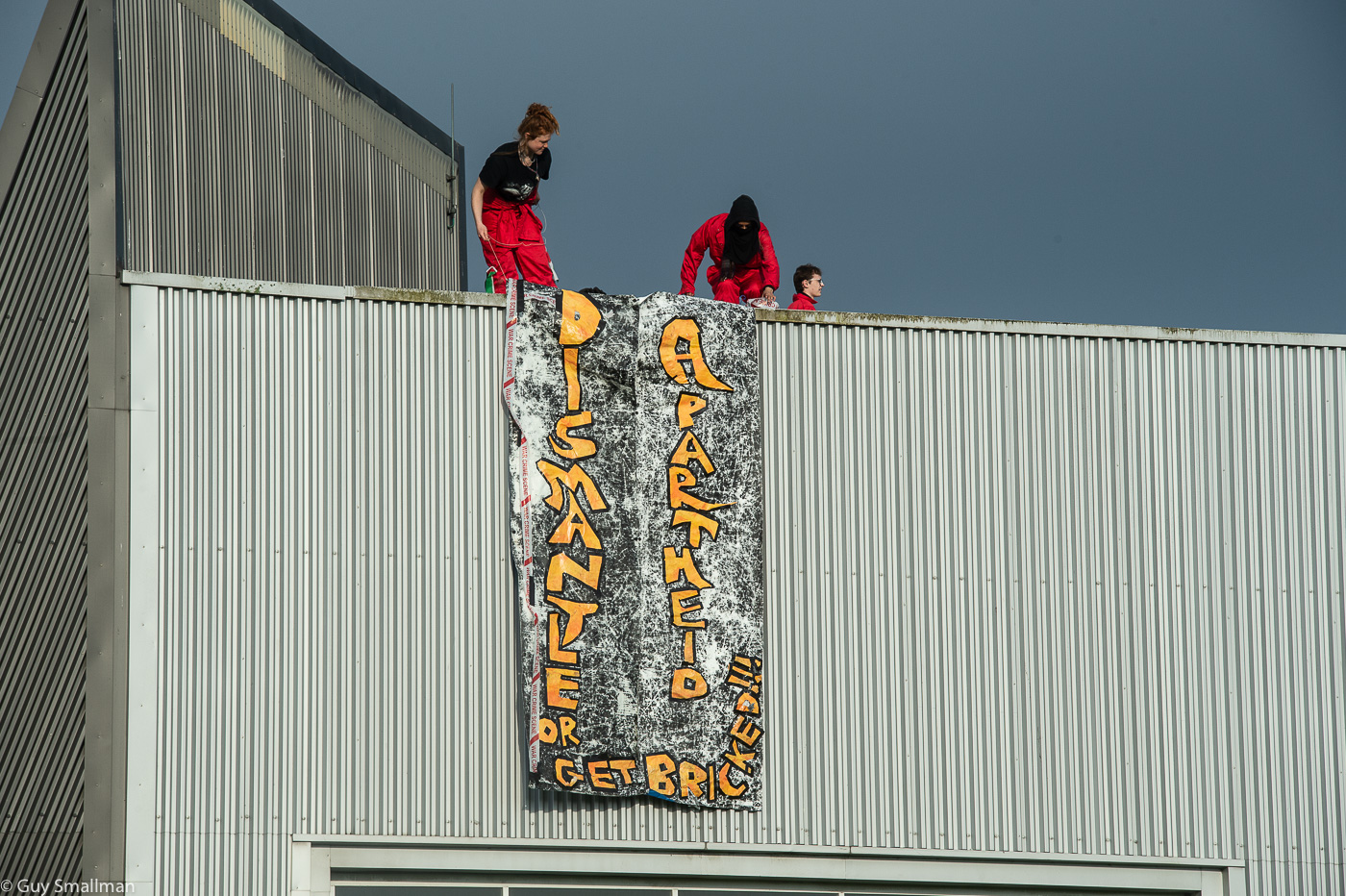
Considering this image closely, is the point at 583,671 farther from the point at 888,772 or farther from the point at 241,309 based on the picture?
the point at 241,309

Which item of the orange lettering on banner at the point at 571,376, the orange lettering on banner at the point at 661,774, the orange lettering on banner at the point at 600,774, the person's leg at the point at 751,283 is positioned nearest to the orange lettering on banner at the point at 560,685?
the orange lettering on banner at the point at 600,774

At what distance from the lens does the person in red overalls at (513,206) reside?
532 inches

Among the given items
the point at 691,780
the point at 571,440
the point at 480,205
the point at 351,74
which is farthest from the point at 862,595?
the point at 351,74

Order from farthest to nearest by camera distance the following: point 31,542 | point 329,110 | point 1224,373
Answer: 1. point 329,110
2. point 1224,373
3. point 31,542

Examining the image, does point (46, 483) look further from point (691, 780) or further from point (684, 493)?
point (691, 780)

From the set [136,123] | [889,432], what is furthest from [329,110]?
[889,432]

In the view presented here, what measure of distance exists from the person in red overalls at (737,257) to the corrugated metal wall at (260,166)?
5127 mm

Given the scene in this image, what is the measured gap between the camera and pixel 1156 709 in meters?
12.9

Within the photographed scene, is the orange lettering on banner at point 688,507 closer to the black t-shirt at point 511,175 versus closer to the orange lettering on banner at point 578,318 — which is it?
the orange lettering on banner at point 578,318

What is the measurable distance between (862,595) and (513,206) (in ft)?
16.2

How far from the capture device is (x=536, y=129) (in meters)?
13.4

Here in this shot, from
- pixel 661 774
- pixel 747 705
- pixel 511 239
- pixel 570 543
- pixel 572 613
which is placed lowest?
pixel 661 774

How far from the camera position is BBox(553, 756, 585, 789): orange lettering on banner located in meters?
12.1

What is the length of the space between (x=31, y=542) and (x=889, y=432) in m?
7.54
